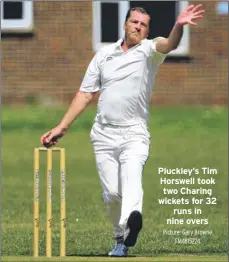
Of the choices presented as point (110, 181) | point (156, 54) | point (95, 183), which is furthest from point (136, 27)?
point (95, 183)

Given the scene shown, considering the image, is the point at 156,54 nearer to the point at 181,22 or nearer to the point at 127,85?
the point at 127,85

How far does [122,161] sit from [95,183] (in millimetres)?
6252

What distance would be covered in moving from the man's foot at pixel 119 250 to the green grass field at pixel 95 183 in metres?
0.08

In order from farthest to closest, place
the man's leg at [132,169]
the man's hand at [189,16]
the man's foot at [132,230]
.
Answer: the man's leg at [132,169], the man's foot at [132,230], the man's hand at [189,16]

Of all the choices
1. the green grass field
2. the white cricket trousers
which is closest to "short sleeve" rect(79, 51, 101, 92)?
the white cricket trousers

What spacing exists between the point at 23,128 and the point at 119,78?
11.0 metres

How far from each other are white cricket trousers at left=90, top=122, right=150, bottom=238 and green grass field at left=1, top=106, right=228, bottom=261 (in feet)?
1.32

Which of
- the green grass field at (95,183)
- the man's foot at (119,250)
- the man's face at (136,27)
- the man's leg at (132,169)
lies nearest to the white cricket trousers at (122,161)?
the man's leg at (132,169)

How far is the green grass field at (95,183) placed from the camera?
1003cm

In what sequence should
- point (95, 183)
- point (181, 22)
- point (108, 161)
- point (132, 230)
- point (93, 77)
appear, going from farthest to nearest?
point (95, 183) → point (93, 77) → point (108, 161) → point (132, 230) → point (181, 22)

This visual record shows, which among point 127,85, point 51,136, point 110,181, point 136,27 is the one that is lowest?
point 110,181

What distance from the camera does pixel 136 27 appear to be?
8820 mm

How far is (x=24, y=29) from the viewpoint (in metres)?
21.2

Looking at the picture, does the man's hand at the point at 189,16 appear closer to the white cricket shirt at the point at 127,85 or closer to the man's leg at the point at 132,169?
the white cricket shirt at the point at 127,85
